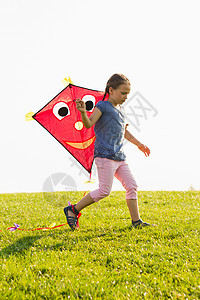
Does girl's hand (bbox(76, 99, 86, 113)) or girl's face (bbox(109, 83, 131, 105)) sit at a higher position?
girl's face (bbox(109, 83, 131, 105))

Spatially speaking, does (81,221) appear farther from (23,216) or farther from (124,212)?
(23,216)

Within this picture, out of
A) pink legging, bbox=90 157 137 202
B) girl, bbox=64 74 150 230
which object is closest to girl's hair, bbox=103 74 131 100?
girl, bbox=64 74 150 230

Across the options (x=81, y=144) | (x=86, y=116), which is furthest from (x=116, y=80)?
(x=81, y=144)

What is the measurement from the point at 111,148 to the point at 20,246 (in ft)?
6.50

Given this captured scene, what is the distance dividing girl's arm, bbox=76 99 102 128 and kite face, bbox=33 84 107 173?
3.31ft

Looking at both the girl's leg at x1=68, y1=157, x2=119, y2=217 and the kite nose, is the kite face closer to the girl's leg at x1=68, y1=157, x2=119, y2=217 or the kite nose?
the kite nose

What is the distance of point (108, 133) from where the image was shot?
4.62m

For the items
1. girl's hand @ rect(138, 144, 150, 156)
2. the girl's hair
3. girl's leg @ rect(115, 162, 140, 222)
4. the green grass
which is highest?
the girl's hair

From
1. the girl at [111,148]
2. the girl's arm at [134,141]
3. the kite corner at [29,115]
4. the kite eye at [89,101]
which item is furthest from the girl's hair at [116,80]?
the kite corner at [29,115]

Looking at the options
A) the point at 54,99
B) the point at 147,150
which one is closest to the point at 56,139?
the point at 54,99

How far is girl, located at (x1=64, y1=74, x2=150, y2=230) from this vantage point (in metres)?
4.57

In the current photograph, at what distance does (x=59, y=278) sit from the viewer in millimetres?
3080

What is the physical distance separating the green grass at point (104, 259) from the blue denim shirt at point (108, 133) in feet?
4.09

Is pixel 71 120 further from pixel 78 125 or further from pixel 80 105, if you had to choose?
pixel 80 105
